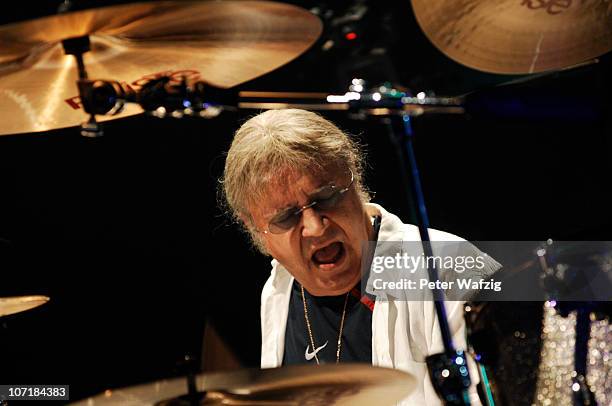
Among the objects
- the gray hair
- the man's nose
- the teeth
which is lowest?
the teeth

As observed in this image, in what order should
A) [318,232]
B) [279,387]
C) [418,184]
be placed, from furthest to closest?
1. [318,232]
2. [418,184]
3. [279,387]

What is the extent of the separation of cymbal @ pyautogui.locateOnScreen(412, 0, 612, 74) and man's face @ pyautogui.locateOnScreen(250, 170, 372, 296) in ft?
1.70

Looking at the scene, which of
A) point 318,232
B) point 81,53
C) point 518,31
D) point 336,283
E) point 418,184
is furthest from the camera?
point 336,283

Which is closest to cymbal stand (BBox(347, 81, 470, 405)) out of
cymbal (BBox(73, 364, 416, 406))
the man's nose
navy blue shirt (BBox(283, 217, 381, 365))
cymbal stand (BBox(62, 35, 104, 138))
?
cymbal (BBox(73, 364, 416, 406))

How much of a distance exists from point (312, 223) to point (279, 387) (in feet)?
3.15

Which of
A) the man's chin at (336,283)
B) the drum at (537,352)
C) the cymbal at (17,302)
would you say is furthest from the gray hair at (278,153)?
the drum at (537,352)

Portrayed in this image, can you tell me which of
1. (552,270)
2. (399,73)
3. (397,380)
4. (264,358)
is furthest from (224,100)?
(399,73)

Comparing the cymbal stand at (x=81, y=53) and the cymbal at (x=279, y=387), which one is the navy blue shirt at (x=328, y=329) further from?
the cymbal stand at (x=81, y=53)

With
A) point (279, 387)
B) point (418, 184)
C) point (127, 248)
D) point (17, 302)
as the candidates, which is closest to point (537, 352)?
point (418, 184)

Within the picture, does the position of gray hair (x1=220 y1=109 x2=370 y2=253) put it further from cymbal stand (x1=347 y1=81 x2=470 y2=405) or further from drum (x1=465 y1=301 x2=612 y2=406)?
drum (x1=465 y1=301 x2=612 y2=406)

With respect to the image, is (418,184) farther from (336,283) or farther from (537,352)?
(336,283)

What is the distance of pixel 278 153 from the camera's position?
2.40 metres

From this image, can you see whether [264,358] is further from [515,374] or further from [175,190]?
[515,374]

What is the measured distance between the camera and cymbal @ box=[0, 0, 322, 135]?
5.41ft
